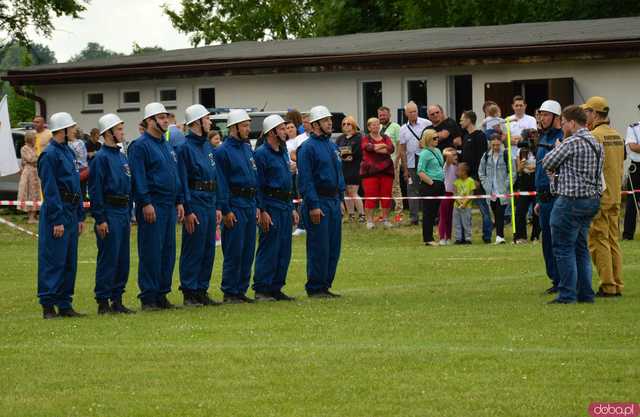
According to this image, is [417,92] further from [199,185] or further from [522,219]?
[199,185]

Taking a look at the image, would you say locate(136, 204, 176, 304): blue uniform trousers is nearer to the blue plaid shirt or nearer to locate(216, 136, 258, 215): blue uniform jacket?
locate(216, 136, 258, 215): blue uniform jacket

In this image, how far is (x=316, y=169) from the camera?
16875mm

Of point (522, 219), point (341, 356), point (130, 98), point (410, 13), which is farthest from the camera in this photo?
point (410, 13)

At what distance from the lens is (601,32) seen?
3309 cm

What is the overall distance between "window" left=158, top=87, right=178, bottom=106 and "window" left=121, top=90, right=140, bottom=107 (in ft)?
2.27

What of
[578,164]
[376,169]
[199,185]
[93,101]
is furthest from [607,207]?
[93,101]

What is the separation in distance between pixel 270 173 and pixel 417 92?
18.5 m

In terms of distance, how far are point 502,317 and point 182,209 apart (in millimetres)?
3758

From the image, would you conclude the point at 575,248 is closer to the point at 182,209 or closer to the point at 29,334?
the point at 182,209

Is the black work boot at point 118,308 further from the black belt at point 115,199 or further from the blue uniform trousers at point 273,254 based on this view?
the blue uniform trousers at point 273,254

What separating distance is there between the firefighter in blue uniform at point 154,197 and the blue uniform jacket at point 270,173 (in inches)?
51.4

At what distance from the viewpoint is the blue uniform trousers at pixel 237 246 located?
54.1ft

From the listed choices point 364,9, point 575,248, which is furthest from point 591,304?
point 364,9

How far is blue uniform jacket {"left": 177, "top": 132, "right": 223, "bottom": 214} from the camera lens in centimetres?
1605
